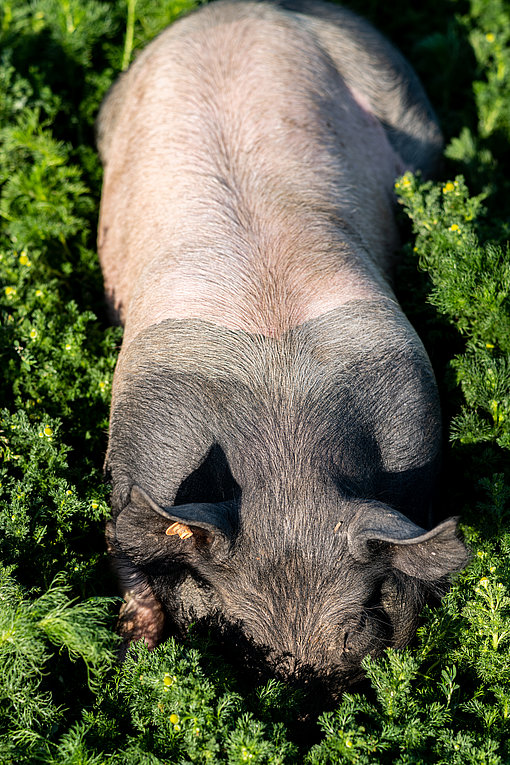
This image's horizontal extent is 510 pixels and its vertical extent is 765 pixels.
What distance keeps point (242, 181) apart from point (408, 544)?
2322 millimetres

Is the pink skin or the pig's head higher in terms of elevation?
the pink skin

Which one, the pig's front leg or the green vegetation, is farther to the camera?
the pig's front leg

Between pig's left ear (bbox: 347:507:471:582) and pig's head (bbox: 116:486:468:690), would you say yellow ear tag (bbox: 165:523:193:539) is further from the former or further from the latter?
pig's left ear (bbox: 347:507:471:582)

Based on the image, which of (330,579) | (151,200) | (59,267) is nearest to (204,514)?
(330,579)

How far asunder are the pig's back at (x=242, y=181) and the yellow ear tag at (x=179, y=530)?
3.73ft

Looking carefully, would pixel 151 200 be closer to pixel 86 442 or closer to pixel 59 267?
pixel 59 267

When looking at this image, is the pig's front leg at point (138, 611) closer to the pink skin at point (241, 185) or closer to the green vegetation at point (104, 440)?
the pink skin at point (241, 185)

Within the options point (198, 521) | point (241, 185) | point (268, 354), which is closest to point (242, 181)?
point (241, 185)

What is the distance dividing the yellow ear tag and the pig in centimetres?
1

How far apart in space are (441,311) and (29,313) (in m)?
2.36

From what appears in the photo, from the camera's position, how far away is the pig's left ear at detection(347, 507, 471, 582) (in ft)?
8.98

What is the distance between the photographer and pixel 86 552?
3.67 m

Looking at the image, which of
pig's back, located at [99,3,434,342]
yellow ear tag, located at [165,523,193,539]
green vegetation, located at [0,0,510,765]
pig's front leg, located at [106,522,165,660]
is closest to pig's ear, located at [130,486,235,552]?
yellow ear tag, located at [165,523,193,539]

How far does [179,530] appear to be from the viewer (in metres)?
2.81
